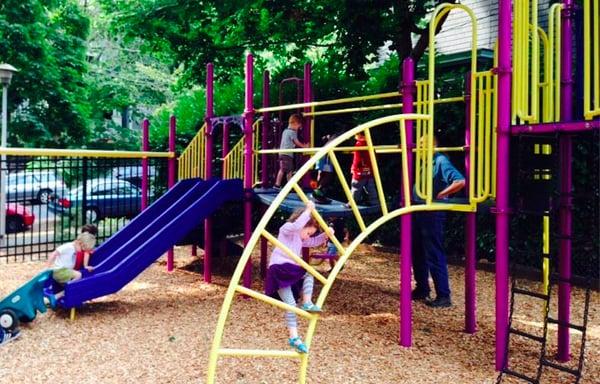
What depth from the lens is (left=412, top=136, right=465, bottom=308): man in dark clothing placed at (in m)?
5.69

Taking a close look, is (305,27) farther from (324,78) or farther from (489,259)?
(489,259)

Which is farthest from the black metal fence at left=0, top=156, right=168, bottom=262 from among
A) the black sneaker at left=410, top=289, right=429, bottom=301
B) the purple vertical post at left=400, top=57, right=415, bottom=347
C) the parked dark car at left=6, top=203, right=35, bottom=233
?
the purple vertical post at left=400, top=57, right=415, bottom=347

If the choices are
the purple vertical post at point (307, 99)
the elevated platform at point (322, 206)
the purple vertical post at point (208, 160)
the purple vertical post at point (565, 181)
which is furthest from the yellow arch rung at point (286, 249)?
the purple vertical post at point (208, 160)

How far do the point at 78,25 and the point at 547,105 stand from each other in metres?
16.5

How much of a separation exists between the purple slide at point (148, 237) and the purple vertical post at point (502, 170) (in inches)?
134

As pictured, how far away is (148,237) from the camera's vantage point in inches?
269

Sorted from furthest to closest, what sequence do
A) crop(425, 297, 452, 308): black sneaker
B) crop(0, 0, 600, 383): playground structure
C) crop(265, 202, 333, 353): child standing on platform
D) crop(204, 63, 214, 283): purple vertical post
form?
crop(204, 63, 214, 283): purple vertical post
crop(425, 297, 452, 308): black sneaker
crop(265, 202, 333, 353): child standing on platform
crop(0, 0, 600, 383): playground structure

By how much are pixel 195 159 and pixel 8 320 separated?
4.08m

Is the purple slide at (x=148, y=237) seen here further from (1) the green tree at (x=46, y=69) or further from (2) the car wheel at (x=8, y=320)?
(1) the green tree at (x=46, y=69)

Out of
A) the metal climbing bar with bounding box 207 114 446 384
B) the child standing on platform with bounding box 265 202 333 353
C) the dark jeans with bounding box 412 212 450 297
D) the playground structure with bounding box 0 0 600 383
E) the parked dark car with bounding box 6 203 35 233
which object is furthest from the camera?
the parked dark car with bounding box 6 203 35 233

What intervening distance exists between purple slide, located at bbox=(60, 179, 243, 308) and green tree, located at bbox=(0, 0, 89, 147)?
9.63 metres

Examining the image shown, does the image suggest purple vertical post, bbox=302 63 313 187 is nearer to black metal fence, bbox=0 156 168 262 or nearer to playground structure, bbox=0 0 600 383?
playground structure, bbox=0 0 600 383

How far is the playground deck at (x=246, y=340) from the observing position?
436cm

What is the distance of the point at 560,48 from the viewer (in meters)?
4.80
